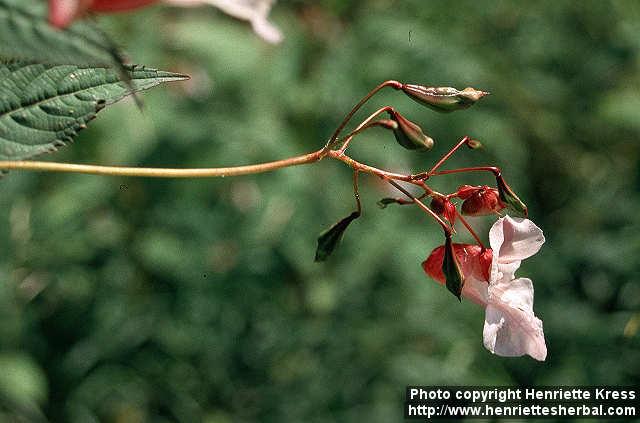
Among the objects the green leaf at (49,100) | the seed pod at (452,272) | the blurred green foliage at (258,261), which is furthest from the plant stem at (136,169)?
the blurred green foliage at (258,261)

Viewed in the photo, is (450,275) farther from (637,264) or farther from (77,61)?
(637,264)

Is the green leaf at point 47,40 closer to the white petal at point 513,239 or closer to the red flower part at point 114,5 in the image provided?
the red flower part at point 114,5

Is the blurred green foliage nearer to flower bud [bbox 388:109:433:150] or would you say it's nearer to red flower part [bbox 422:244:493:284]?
red flower part [bbox 422:244:493:284]

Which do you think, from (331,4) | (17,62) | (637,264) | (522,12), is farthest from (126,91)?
(522,12)

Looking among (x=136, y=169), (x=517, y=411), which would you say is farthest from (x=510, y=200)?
(x=517, y=411)

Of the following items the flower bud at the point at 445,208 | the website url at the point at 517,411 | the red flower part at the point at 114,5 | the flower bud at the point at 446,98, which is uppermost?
the red flower part at the point at 114,5

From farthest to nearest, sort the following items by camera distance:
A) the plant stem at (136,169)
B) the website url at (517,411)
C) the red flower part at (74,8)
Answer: the website url at (517,411) → the plant stem at (136,169) → the red flower part at (74,8)
